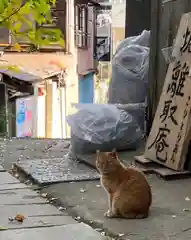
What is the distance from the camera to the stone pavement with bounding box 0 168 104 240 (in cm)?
429

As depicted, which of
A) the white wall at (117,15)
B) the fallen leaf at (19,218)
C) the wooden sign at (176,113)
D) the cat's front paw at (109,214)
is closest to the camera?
the fallen leaf at (19,218)

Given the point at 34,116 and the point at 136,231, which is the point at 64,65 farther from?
the point at 136,231

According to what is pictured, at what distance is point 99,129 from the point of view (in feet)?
26.7

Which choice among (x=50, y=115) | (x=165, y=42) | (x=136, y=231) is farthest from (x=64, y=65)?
(x=136, y=231)

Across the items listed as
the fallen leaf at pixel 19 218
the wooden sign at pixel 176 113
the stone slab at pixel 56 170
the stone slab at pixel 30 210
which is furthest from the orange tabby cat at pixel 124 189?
the wooden sign at pixel 176 113

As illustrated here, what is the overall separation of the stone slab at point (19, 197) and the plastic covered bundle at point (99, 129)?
2166mm

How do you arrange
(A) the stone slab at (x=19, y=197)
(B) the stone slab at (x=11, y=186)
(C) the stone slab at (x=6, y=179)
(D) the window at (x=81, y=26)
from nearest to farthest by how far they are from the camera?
(A) the stone slab at (x=19, y=197)
(B) the stone slab at (x=11, y=186)
(C) the stone slab at (x=6, y=179)
(D) the window at (x=81, y=26)

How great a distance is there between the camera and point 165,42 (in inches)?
329

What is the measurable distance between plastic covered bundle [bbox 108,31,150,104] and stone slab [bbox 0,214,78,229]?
4.95m

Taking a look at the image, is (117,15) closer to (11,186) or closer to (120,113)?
(120,113)

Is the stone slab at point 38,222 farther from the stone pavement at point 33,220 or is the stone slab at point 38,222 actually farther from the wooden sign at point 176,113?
the wooden sign at point 176,113

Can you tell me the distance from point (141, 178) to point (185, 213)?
63cm

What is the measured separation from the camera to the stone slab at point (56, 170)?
6725 millimetres

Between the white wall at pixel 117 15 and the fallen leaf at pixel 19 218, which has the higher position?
the white wall at pixel 117 15
